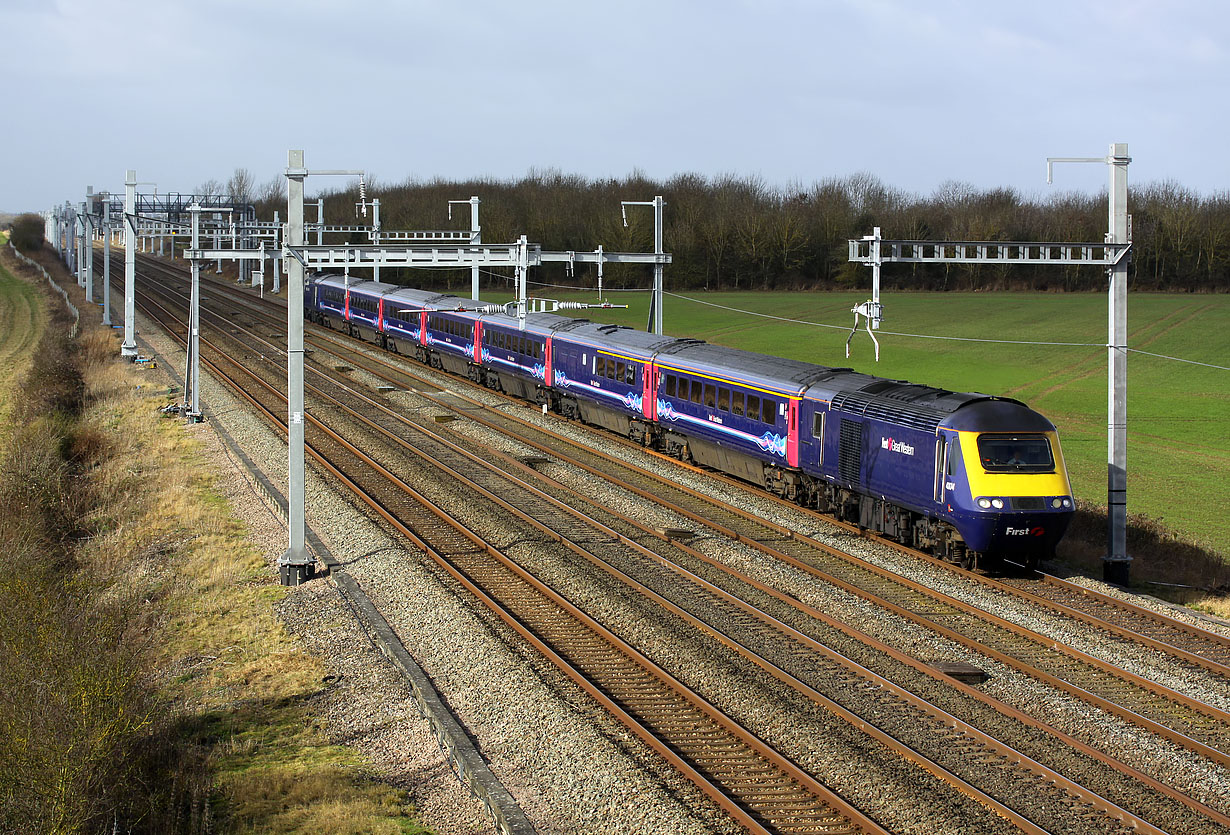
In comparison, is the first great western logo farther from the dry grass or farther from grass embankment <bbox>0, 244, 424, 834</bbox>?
grass embankment <bbox>0, 244, 424, 834</bbox>

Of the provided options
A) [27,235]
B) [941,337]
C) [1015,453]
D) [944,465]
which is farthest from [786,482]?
[27,235]

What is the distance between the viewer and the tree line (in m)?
83.2

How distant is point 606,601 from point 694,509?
698cm

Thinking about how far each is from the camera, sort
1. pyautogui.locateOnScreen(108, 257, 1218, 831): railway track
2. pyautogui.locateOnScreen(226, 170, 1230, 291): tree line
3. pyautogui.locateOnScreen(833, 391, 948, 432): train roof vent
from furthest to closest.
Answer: pyautogui.locateOnScreen(226, 170, 1230, 291): tree line < pyautogui.locateOnScreen(833, 391, 948, 432): train roof vent < pyautogui.locateOnScreen(108, 257, 1218, 831): railway track

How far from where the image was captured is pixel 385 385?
4384 centimetres

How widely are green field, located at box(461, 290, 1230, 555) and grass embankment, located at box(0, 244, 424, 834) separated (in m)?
20.1

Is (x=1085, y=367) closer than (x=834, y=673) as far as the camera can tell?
No

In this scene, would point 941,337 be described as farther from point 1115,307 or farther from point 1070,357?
point 1115,307

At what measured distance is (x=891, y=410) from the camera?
71.8ft

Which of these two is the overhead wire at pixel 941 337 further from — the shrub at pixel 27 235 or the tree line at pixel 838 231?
the shrub at pixel 27 235

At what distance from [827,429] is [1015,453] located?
4590mm

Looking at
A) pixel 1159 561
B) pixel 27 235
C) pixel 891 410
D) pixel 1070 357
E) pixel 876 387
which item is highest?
pixel 27 235

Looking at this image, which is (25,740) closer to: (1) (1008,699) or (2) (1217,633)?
(1) (1008,699)

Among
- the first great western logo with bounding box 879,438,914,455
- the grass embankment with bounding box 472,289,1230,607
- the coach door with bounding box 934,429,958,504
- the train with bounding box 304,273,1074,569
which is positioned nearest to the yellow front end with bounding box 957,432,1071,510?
the train with bounding box 304,273,1074,569
